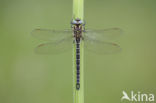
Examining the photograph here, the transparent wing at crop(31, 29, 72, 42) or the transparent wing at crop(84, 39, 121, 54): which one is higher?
the transparent wing at crop(31, 29, 72, 42)

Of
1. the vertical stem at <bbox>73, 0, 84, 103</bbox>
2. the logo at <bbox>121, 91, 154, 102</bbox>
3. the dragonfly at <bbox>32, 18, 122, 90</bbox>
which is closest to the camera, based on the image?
the vertical stem at <bbox>73, 0, 84, 103</bbox>

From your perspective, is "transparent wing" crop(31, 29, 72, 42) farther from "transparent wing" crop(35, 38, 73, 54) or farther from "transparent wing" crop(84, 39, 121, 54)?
"transparent wing" crop(84, 39, 121, 54)

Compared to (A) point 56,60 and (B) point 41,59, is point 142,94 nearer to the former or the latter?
(A) point 56,60

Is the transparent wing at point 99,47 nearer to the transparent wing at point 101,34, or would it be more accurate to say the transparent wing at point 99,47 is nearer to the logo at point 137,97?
the transparent wing at point 101,34

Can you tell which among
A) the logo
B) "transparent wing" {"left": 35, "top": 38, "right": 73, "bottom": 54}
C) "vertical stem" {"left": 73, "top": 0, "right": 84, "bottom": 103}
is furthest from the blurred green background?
"vertical stem" {"left": 73, "top": 0, "right": 84, "bottom": 103}

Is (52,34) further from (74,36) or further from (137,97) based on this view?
(137,97)

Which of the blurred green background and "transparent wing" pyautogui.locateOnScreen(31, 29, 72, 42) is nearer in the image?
"transparent wing" pyautogui.locateOnScreen(31, 29, 72, 42)

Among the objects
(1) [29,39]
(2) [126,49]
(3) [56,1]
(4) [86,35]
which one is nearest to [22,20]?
(1) [29,39]
